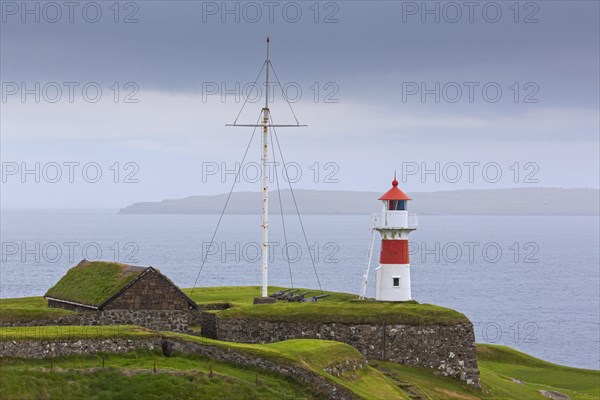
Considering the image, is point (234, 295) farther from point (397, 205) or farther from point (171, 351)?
point (171, 351)

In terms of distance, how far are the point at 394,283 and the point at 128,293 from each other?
15.9 metres

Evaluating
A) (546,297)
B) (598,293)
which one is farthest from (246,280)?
(598,293)

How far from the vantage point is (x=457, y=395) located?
153ft

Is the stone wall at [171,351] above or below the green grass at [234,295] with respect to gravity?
below

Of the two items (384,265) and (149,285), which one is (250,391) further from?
(384,265)

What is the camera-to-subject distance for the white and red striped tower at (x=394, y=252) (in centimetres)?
5459


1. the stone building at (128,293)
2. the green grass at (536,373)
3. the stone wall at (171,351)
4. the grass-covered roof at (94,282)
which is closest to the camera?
the stone wall at (171,351)

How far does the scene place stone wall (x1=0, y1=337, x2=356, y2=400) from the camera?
35.6 meters

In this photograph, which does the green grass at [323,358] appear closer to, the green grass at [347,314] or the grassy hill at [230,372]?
the grassy hill at [230,372]

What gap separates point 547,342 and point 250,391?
2826 inches

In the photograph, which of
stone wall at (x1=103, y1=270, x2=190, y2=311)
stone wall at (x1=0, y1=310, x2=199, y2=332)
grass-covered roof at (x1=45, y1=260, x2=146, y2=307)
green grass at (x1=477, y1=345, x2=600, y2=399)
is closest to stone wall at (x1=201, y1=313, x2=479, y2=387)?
stone wall at (x1=0, y1=310, x2=199, y2=332)

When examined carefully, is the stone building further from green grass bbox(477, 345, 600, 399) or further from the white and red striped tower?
green grass bbox(477, 345, 600, 399)

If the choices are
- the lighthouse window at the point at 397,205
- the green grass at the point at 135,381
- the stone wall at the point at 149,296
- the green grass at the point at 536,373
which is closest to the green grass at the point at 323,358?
the green grass at the point at 135,381

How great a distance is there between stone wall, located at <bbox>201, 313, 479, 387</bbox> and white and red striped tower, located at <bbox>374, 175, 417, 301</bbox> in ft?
17.9
